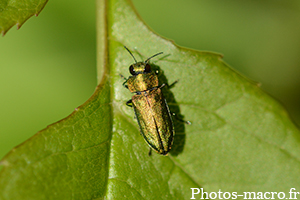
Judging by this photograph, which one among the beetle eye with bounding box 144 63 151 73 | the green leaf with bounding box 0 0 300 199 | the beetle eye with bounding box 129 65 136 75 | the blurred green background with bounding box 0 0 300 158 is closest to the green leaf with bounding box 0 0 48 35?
the green leaf with bounding box 0 0 300 199

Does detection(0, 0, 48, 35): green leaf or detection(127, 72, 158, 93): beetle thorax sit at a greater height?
detection(0, 0, 48, 35): green leaf

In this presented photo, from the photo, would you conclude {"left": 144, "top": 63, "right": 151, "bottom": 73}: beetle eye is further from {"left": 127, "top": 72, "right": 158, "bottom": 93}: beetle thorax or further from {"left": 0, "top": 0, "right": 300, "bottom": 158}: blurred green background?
{"left": 0, "top": 0, "right": 300, "bottom": 158}: blurred green background

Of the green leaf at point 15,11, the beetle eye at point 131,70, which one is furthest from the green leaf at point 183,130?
the green leaf at point 15,11

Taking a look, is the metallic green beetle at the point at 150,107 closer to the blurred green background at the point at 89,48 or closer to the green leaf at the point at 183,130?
the green leaf at the point at 183,130

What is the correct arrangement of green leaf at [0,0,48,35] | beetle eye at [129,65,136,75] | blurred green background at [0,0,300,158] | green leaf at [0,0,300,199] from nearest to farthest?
1. green leaf at [0,0,48,35]
2. green leaf at [0,0,300,199]
3. beetle eye at [129,65,136,75]
4. blurred green background at [0,0,300,158]

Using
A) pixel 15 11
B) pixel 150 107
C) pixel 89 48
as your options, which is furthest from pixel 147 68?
pixel 89 48

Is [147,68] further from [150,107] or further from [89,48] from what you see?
[89,48]

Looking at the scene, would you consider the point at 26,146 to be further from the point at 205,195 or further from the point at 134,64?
the point at 205,195
